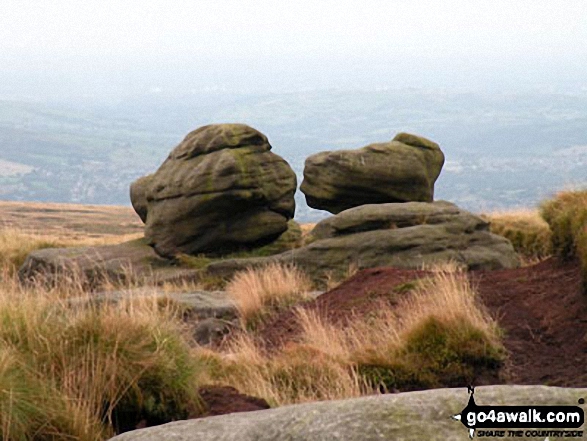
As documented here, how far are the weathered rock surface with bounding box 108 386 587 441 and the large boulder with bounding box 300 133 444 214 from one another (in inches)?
1061

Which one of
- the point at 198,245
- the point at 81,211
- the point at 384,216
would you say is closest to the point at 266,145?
the point at 198,245

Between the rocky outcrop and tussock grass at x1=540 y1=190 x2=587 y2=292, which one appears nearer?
tussock grass at x1=540 y1=190 x2=587 y2=292

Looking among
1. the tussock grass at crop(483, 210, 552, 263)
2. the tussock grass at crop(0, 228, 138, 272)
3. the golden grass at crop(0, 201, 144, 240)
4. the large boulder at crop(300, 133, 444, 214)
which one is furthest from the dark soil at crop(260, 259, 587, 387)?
the golden grass at crop(0, 201, 144, 240)

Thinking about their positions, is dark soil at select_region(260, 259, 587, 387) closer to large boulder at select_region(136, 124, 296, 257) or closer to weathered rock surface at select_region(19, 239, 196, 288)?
weathered rock surface at select_region(19, 239, 196, 288)

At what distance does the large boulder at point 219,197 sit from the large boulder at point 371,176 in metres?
1.48

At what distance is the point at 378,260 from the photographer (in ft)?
80.9

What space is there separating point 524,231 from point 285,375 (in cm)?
2159

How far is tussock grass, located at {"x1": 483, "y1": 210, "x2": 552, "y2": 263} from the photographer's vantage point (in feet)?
90.8

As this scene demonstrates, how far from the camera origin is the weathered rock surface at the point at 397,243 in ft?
78.8

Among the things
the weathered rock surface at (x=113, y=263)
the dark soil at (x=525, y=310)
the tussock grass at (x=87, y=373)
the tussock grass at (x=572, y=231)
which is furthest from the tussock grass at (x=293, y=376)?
the weathered rock surface at (x=113, y=263)

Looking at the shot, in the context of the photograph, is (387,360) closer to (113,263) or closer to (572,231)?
(572,231)

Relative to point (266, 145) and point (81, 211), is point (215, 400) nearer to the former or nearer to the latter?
point (266, 145)
